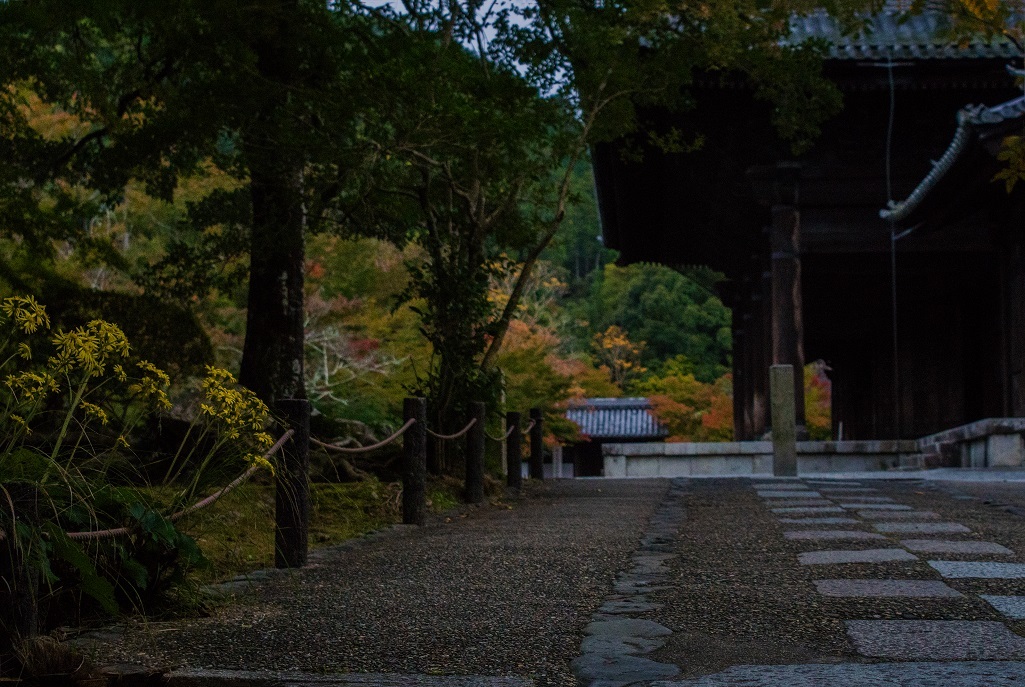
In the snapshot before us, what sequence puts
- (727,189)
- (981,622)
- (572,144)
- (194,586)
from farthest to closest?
(727,189), (572,144), (194,586), (981,622)

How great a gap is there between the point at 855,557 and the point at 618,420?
35315 millimetres

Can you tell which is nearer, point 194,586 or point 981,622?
point 981,622

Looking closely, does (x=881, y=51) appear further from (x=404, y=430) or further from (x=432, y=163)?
(x=404, y=430)

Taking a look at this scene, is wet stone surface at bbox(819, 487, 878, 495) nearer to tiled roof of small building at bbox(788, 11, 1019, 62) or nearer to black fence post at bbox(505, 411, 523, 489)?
black fence post at bbox(505, 411, 523, 489)

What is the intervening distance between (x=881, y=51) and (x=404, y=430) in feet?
27.7

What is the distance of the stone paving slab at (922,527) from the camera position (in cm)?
585

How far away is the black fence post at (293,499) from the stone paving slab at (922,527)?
2.96 m

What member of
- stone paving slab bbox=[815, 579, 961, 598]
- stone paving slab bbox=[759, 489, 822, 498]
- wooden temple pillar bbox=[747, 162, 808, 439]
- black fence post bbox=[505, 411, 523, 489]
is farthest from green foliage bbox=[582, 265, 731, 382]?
stone paving slab bbox=[815, 579, 961, 598]

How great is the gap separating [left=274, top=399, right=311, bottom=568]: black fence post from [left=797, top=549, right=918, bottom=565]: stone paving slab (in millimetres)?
2119

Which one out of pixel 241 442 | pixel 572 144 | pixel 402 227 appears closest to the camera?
pixel 241 442

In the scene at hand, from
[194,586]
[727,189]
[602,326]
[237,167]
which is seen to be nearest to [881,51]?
[727,189]

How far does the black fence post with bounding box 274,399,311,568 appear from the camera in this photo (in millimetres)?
4980

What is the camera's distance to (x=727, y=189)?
56.9 feet

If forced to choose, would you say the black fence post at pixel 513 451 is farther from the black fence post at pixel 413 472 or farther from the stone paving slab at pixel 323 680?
the stone paving slab at pixel 323 680
